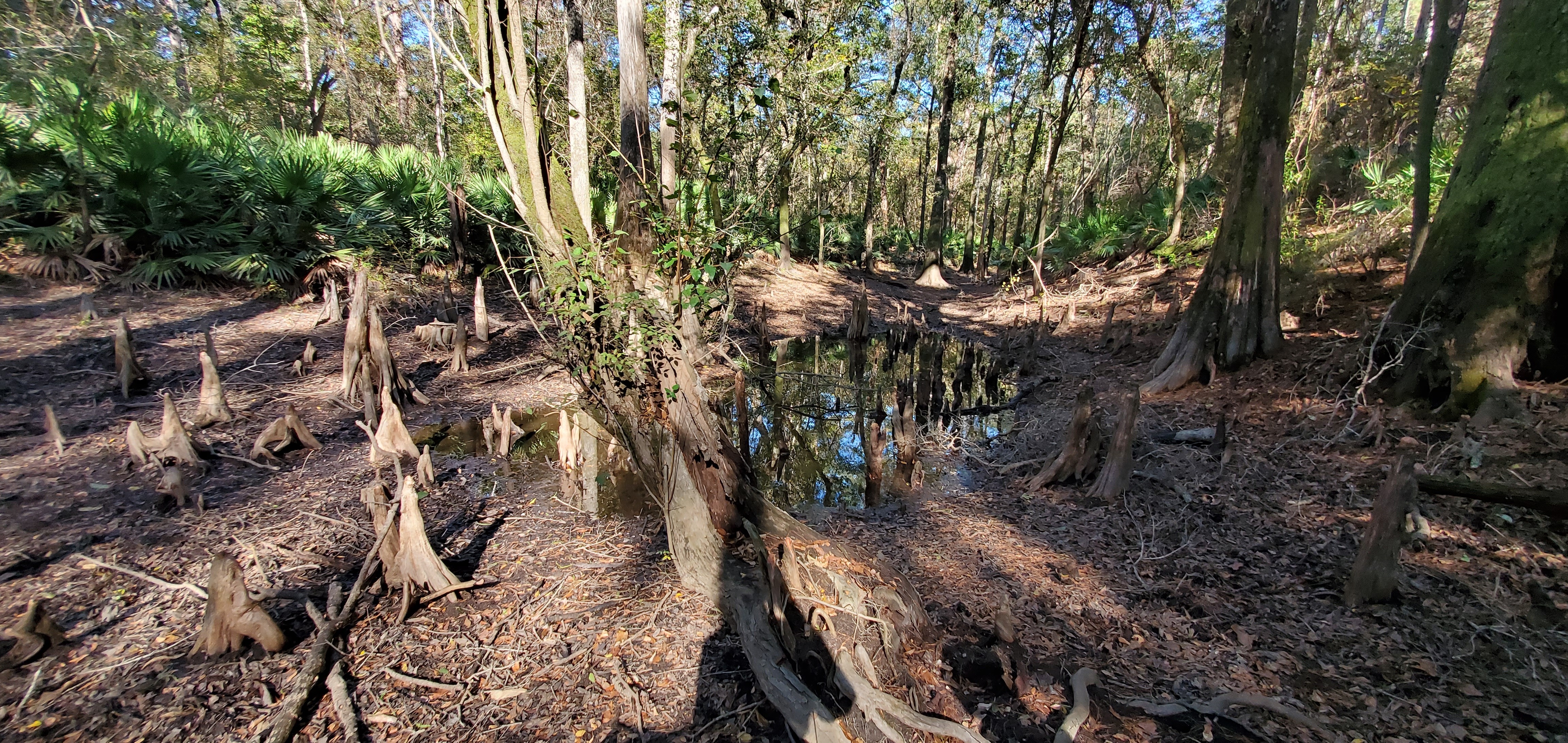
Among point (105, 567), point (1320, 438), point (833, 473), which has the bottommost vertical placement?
point (833, 473)

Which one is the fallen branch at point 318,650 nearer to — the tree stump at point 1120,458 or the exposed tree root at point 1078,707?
the exposed tree root at point 1078,707

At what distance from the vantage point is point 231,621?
2590 mm

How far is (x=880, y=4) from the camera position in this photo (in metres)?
13.8

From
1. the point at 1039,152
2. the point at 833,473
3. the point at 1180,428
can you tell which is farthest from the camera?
the point at 1039,152

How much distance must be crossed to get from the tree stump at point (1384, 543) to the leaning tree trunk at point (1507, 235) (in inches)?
80.5

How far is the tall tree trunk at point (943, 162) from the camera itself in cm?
1681

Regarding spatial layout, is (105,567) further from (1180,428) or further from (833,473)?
(1180,428)

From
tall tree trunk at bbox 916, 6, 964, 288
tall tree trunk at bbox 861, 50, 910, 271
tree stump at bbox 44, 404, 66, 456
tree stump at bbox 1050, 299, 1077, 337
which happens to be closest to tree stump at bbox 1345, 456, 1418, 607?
tree stump at bbox 1050, 299, 1077, 337

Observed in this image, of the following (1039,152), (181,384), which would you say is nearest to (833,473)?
(181,384)

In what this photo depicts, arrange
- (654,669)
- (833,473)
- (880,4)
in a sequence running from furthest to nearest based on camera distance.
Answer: (880,4) → (833,473) → (654,669)

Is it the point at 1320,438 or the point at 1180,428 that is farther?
the point at 1180,428

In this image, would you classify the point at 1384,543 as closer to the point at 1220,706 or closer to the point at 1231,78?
the point at 1220,706

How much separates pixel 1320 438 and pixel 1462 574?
166 centimetres

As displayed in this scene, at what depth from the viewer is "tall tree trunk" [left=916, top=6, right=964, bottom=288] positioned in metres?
16.8
